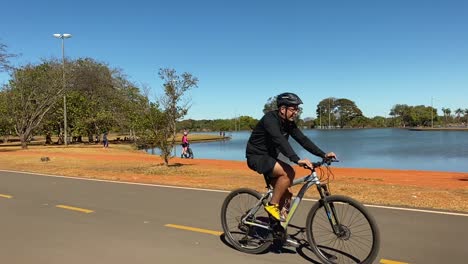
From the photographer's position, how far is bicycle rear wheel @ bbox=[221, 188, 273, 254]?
5.39m

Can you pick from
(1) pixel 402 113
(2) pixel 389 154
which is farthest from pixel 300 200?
(1) pixel 402 113

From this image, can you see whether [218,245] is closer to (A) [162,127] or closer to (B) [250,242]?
(B) [250,242]

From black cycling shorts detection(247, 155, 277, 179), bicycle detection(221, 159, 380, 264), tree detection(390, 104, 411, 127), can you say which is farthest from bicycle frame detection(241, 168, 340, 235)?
tree detection(390, 104, 411, 127)

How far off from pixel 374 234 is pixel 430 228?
8.08ft

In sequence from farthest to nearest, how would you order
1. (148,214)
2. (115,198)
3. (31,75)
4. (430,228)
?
(31,75), (115,198), (148,214), (430,228)

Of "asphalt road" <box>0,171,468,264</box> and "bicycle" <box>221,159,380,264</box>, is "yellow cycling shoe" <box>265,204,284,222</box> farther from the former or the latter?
"asphalt road" <box>0,171,468,264</box>

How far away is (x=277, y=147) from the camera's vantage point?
16.7 feet

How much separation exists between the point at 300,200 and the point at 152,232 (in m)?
2.50

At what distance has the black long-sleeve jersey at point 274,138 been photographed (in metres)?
4.96

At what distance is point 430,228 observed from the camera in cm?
651

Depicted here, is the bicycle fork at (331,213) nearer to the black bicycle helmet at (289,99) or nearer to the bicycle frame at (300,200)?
the bicycle frame at (300,200)

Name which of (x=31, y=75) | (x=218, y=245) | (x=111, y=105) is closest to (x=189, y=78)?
(x=218, y=245)

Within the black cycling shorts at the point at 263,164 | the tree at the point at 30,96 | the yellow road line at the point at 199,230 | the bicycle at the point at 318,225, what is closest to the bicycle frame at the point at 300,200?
the bicycle at the point at 318,225

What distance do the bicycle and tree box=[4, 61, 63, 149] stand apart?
1594 inches
